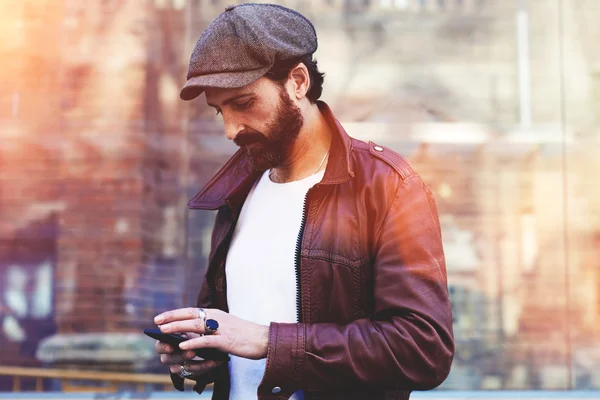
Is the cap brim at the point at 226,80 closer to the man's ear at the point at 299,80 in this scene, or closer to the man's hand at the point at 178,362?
the man's ear at the point at 299,80

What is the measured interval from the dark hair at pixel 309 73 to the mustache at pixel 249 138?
0.56 ft

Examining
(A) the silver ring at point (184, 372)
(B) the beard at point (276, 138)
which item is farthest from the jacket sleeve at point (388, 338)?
(B) the beard at point (276, 138)

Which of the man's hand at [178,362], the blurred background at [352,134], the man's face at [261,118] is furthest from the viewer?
the blurred background at [352,134]

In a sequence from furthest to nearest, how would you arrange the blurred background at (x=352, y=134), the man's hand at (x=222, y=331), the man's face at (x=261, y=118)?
the blurred background at (x=352, y=134)
the man's face at (x=261, y=118)
the man's hand at (x=222, y=331)

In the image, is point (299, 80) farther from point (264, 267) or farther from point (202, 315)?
point (202, 315)

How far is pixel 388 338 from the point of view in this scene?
74.6 inches

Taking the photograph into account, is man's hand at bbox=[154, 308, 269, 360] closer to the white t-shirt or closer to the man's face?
the white t-shirt

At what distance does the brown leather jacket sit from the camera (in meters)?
1.91

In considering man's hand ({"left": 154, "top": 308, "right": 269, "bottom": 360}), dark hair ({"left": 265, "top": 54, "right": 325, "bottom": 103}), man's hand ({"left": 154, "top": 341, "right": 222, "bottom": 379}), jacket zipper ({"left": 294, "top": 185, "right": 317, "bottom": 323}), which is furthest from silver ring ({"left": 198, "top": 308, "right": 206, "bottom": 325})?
dark hair ({"left": 265, "top": 54, "right": 325, "bottom": 103})

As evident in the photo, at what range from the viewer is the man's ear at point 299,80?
2.26 m

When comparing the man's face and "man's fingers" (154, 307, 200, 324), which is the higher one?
the man's face

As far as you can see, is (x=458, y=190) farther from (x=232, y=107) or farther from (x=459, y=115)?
(x=232, y=107)

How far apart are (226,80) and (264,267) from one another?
0.56 m

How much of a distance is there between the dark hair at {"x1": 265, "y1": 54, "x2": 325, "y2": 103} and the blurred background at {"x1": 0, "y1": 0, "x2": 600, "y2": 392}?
8.98ft
